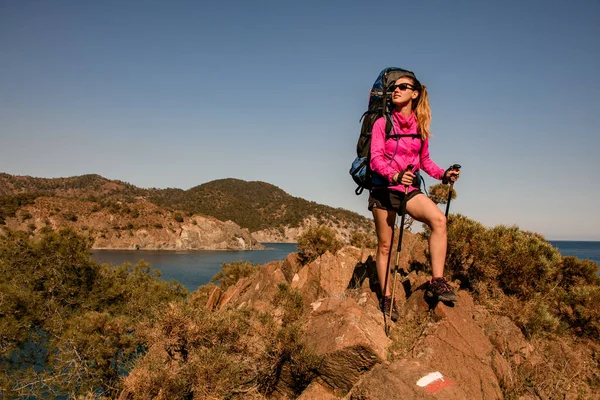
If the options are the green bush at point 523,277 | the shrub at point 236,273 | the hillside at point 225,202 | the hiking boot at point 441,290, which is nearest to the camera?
the hiking boot at point 441,290

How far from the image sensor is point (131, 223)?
83000 millimetres

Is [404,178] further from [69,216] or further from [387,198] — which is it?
[69,216]

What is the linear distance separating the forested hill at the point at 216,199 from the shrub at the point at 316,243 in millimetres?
108595

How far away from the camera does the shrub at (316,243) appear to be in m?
10.4

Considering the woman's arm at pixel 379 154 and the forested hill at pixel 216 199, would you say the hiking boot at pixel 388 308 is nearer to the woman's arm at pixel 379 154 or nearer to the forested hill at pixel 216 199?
the woman's arm at pixel 379 154

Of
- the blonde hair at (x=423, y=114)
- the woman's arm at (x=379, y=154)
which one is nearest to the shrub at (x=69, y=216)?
the woman's arm at (x=379, y=154)

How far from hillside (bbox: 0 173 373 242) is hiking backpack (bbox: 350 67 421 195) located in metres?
113

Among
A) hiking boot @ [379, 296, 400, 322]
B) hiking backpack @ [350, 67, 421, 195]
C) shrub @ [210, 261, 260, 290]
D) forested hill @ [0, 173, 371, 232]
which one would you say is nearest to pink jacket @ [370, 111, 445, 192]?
hiking backpack @ [350, 67, 421, 195]

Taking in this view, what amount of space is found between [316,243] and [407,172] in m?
7.21

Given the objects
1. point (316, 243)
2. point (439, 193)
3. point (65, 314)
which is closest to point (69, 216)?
point (65, 314)

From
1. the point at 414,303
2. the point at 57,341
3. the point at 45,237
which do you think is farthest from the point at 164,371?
the point at 45,237

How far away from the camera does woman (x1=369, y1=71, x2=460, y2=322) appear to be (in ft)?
12.2

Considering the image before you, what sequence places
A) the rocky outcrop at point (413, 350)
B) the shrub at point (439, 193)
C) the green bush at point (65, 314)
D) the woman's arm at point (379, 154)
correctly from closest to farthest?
the rocky outcrop at point (413, 350) → the woman's arm at point (379, 154) → the shrub at point (439, 193) → the green bush at point (65, 314)

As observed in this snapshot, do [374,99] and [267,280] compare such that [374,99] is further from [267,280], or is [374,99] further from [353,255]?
[267,280]
